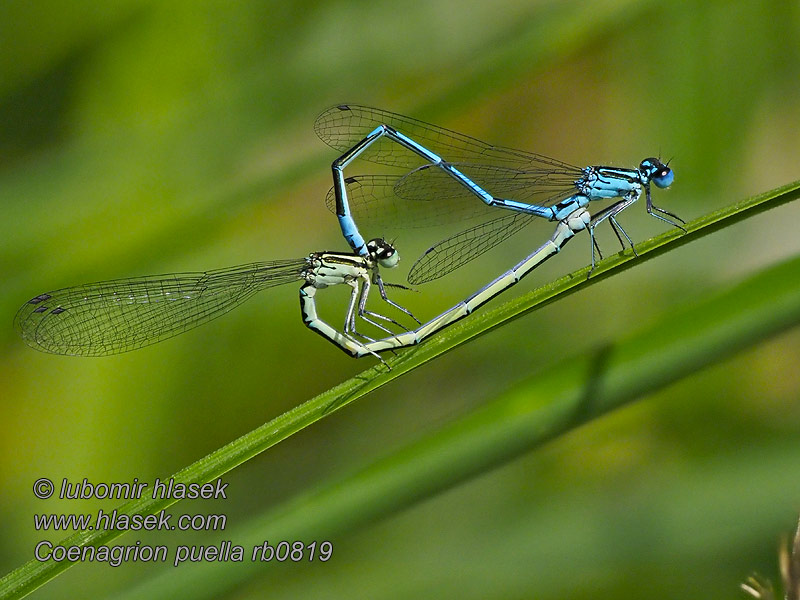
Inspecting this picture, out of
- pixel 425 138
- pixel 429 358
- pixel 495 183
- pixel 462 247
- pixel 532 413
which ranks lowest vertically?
pixel 532 413

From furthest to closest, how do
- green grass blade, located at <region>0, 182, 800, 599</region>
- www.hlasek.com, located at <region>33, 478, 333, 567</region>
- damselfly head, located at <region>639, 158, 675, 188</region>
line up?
damselfly head, located at <region>639, 158, 675, 188</region> → www.hlasek.com, located at <region>33, 478, 333, 567</region> → green grass blade, located at <region>0, 182, 800, 599</region>

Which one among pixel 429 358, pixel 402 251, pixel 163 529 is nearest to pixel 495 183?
pixel 402 251

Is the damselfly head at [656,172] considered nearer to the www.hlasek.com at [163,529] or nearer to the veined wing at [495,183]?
the veined wing at [495,183]

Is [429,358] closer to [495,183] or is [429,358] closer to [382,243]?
[382,243]

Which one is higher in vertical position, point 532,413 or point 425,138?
point 425,138

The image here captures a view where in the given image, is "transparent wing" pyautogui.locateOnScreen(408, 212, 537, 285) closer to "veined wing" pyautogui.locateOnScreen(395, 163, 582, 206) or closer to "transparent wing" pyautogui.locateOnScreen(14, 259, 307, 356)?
"veined wing" pyautogui.locateOnScreen(395, 163, 582, 206)

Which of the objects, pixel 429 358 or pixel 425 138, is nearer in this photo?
pixel 429 358

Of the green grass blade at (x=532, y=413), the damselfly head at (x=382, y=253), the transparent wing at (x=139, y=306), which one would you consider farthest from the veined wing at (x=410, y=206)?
the green grass blade at (x=532, y=413)

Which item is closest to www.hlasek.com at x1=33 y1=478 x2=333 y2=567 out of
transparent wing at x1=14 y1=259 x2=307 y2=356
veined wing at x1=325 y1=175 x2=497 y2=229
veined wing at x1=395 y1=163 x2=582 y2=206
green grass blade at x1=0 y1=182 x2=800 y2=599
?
green grass blade at x1=0 y1=182 x2=800 y2=599
